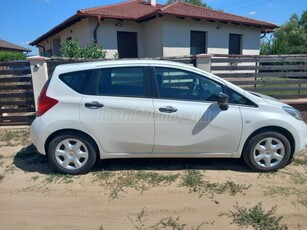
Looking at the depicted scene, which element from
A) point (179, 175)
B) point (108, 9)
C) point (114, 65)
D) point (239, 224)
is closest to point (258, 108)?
point (179, 175)

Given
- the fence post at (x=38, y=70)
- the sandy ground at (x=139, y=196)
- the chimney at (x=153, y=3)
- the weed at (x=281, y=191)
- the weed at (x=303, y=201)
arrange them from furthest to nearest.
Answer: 1. the chimney at (x=153, y=3)
2. the fence post at (x=38, y=70)
3. the weed at (x=281, y=191)
4. the weed at (x=303, y=201)
5. the sandy ground at (x=139, y=196)

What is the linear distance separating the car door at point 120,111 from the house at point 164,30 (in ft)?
29.8

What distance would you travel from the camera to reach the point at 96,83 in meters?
3.84

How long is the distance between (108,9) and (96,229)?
12.8 metres

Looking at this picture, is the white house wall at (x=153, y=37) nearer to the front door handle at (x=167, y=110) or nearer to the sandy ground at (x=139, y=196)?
the sandy ground at (x=139, y=196)

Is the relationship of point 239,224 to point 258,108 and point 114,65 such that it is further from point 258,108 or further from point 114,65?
point 114,65

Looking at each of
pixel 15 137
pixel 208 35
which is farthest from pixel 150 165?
pixel 208 35

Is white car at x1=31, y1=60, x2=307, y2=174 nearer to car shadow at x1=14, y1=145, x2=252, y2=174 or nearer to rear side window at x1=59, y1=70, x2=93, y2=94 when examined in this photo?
rear side window at x1=59, y1=70, x2=93, y2=94

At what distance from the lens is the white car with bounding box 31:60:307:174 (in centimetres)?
379

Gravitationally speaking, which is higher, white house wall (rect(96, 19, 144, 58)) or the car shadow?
white house wall (rect(96, 19, 144, 58))

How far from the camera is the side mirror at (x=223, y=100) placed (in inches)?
146

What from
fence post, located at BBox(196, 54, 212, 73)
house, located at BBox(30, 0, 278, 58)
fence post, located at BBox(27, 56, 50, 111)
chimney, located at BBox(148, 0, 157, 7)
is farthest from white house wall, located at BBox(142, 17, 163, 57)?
fence post, located at BBox(27, 56, 50, 111)

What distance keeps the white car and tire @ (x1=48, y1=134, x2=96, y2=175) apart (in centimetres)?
1

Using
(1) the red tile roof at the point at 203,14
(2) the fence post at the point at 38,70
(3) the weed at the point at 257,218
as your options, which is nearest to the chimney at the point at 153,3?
(1) the red tile roof at the point at 203,14
